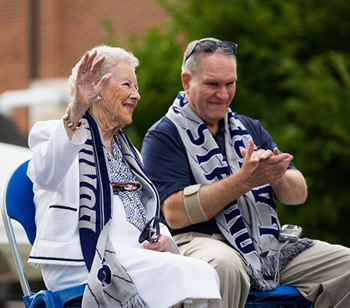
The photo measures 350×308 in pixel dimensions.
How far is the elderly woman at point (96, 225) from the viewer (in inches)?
114

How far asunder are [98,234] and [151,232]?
242 mm

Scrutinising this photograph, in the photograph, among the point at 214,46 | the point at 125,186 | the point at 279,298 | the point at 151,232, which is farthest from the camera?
the point at 214,46

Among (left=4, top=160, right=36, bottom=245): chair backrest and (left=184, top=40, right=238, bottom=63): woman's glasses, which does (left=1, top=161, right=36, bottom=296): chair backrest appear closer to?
(left=4, top=160, right=36, bottom=245): chair backrest

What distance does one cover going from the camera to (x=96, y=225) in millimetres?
3043

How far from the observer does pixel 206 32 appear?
7305 mm

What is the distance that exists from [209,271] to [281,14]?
480 cm

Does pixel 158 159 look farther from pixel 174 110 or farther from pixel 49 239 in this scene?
pixel 49 239

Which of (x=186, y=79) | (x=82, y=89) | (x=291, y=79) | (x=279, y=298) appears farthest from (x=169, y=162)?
(x=291, y=79)

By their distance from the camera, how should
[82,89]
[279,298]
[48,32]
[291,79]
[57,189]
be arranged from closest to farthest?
[82,89]
[57,189]
[279,298]
[291,79]
[48,32]

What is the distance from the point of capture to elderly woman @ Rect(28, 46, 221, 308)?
2.89 m

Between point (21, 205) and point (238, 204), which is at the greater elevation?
point (21, 205)

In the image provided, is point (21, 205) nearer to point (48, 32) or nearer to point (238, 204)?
point (238, 204)

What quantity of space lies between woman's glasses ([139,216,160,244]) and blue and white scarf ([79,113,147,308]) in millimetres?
162

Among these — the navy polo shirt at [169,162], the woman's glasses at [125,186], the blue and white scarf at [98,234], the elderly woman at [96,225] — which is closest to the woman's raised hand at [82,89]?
the elderly woman at [96,225]
